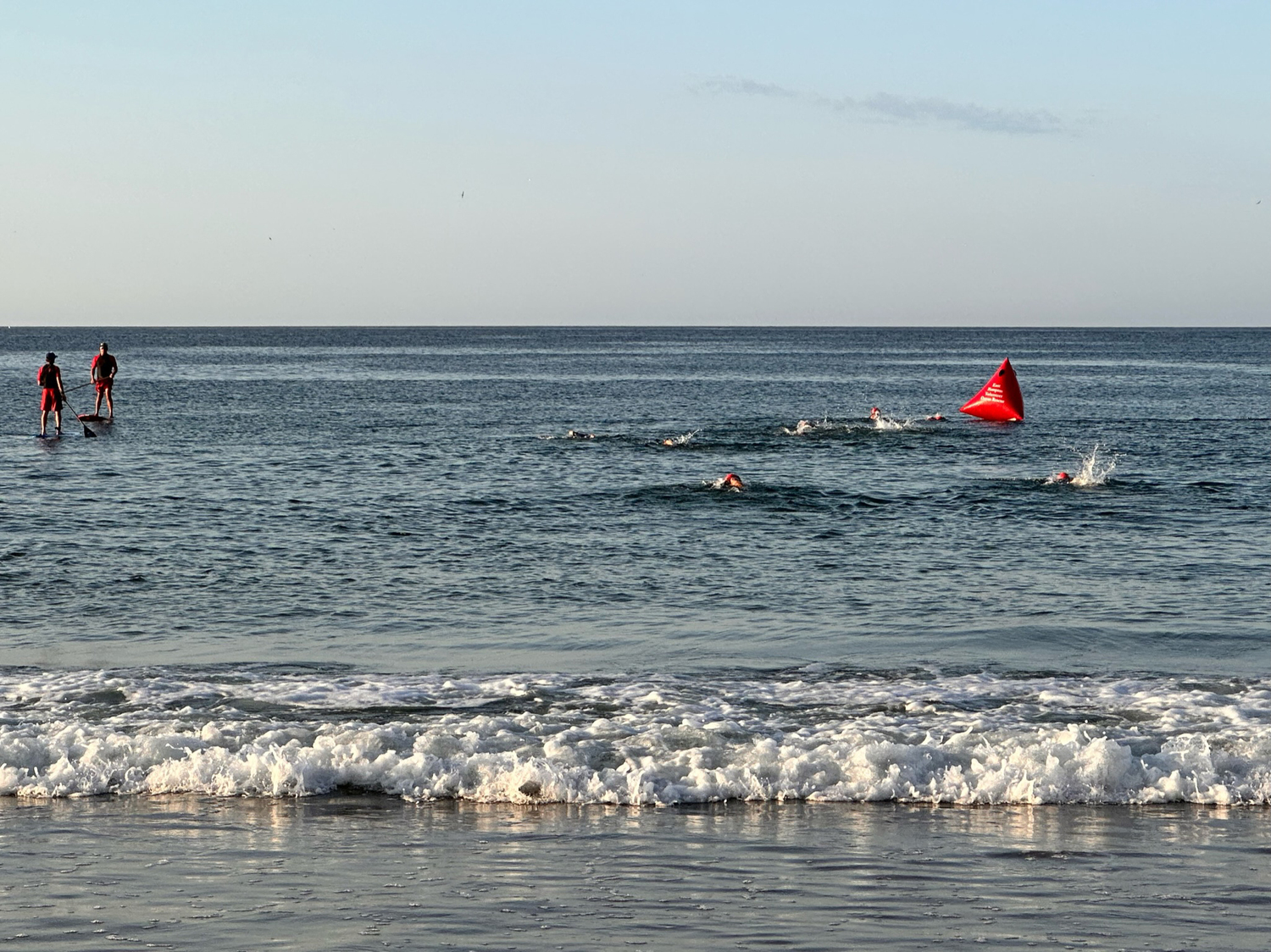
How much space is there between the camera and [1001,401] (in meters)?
39.4

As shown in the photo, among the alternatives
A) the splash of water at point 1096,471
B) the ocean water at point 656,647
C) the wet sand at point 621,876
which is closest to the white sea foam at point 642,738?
the ocean water at point 656,647

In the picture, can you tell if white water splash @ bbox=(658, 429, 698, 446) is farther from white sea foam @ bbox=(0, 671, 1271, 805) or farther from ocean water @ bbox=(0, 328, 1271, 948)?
white sea foam @ bbox=(0, 671, 1271, 805)

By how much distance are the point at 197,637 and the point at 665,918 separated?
24.6 feet

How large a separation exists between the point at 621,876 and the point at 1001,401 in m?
34.7

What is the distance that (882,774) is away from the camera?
27.3 ft

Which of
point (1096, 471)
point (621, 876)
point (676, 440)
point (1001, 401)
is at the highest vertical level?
point (1001, 401)

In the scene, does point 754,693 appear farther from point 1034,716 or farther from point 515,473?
point 515,473

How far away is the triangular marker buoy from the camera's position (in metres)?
39.2

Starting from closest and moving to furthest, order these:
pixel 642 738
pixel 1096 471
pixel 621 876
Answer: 1. pixel 621 876
2. pixel 642 738
3. pixel 1096 471

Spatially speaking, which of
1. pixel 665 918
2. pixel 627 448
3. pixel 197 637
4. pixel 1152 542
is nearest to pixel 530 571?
pixel 197 637

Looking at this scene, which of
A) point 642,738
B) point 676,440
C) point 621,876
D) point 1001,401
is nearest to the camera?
point 621,876

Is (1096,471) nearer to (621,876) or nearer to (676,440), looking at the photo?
(676,440)

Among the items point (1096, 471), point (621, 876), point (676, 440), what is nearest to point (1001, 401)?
point (676, 440)

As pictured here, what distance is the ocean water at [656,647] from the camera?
26.0ft
